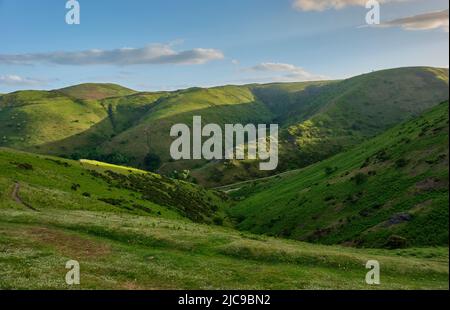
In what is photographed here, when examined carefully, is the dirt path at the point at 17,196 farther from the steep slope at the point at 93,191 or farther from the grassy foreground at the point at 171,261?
the grassy foreground at the point at 171,261

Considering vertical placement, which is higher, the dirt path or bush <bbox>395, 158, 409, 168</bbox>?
bush <bbox>395, 158, 409, 168</bbox>

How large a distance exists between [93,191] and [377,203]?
52591mm

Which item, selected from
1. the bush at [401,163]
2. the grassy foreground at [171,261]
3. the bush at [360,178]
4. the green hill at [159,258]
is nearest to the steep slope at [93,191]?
the green hill at [159,258]

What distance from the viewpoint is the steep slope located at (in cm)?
6430

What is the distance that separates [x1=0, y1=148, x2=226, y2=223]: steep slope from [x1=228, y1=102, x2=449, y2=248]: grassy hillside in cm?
1658

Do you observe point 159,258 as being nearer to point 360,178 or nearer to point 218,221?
point 360,178

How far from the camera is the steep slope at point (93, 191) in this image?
6430 centimetres

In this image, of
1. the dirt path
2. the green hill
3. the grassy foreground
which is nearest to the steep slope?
the dirt path

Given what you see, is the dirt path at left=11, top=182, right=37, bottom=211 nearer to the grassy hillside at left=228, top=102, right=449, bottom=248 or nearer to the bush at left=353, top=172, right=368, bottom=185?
the grassy hillside at left=228, top=102, right=449, bottom=248

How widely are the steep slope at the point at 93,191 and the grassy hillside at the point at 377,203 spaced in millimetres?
16580

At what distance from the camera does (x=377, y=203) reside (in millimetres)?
67500

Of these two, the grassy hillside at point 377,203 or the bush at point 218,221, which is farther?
the bush at point 218,221
